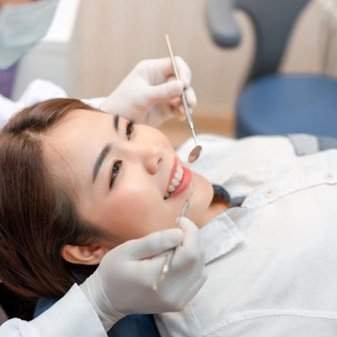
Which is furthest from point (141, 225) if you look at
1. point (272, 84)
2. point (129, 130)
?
point (272, 84)

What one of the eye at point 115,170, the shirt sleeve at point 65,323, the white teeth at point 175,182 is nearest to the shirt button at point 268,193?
the white teeth at point 175,182

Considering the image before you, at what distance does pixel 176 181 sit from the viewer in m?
1.10

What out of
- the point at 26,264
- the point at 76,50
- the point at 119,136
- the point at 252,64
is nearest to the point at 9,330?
the point at 26,264

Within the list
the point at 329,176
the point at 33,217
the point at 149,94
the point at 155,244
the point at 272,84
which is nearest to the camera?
the point at 155,244

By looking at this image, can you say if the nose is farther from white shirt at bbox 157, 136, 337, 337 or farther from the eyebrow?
white shirt at bbox 157, 136, 337, 337

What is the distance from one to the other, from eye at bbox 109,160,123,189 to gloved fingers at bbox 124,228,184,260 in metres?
0.14

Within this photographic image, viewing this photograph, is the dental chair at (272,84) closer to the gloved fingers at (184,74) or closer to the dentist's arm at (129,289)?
the gloved fingers at (184,74)

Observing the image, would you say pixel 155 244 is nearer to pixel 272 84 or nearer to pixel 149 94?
pixel 149 94

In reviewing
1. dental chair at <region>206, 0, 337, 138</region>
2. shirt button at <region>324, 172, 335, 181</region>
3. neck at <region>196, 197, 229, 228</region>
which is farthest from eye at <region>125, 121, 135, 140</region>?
dental chair at <region>206, 0, 337, 138</region>

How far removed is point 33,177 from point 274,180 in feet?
1.64

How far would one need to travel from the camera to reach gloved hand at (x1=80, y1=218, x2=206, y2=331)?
0.93m

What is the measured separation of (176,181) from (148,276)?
8.7 inches

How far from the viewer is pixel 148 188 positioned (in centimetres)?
105

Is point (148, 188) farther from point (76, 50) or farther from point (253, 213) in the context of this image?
point (76, 50)
